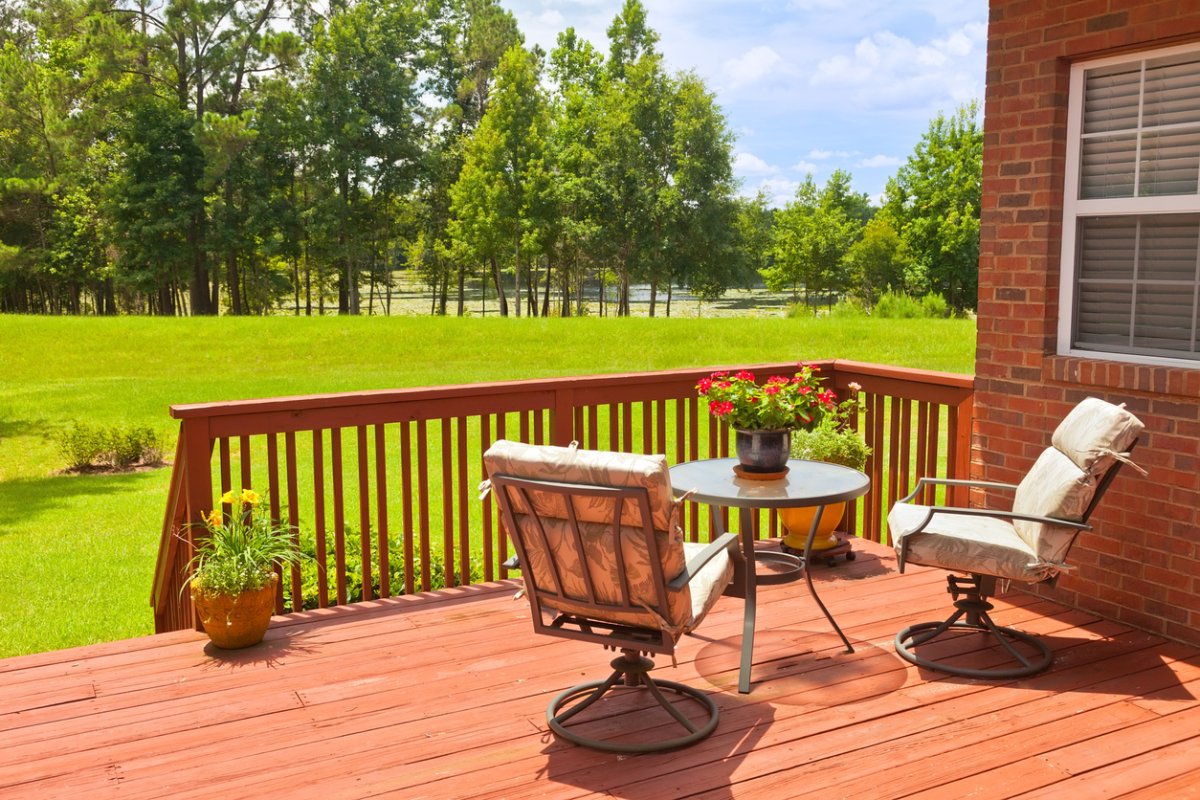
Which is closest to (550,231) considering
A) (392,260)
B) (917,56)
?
(392,260)

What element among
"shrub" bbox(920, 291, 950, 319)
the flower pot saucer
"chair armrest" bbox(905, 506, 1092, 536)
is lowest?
"chair armrest" bbox(905, 506, 1092, 536)

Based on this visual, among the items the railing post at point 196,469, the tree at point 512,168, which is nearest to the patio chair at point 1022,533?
the railing post at point 196,469

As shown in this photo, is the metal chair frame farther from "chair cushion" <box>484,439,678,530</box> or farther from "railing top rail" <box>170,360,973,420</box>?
"railing top rail" <box>170,360,973,420</box>

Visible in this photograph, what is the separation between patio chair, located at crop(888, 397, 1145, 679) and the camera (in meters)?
3.48

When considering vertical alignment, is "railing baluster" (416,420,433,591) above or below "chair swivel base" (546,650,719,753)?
above

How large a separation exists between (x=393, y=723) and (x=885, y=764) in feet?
5.18

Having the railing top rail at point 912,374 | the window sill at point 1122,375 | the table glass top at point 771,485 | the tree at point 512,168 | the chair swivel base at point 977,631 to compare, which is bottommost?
the chair swivel base at point 977,631

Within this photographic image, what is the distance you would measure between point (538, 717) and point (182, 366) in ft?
53.7

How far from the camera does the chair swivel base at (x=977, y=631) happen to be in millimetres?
3604

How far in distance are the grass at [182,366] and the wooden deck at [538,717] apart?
11.9 ft

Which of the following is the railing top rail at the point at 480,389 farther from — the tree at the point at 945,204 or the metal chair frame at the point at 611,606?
the tree at the point at 945,204

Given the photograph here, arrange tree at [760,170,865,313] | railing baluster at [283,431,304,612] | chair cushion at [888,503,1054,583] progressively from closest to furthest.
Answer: chair cushion at [888,503,1054,583] < railing baluster at [283,431,304,612] < tree at [760,170,865,313]

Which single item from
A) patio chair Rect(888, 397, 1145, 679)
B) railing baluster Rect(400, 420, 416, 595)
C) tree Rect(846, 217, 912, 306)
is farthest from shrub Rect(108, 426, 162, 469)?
tree Rect(846, 217, 912, 306)

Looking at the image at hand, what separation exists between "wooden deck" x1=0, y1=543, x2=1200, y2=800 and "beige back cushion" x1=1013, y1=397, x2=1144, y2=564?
20.6 inches
